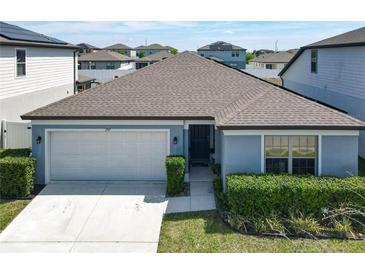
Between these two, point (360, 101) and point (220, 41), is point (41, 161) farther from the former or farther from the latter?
point (220, 41)

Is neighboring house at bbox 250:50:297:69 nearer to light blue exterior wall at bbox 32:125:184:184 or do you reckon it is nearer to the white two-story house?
the white two-story house

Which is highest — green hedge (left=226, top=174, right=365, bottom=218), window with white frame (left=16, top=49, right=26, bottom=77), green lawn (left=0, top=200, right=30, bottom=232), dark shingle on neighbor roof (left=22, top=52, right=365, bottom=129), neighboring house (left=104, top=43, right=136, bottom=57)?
neighboring house (left=104, top=43, right=136, bottom=57)

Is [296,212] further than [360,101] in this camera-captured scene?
No

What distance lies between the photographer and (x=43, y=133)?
14.3m

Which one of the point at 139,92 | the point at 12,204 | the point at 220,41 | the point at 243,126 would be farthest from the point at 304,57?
the point at 220,41

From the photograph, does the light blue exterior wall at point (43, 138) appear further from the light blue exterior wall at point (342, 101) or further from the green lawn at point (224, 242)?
the light blue exterior wall at point (342, 101)

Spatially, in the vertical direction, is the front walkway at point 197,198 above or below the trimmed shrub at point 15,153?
below

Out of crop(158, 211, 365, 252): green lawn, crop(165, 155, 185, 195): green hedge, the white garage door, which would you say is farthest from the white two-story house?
crop(158, 211, 365, 252): green lawn

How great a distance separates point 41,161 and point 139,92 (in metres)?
4.41

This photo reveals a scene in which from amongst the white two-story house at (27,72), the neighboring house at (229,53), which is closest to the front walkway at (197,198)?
the white two-story house at (27,72)

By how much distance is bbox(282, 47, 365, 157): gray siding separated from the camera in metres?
17.7

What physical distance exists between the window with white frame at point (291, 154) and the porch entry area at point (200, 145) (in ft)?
14.1

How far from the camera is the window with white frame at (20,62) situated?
1866 cm

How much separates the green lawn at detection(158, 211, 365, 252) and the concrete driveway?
0.40m
